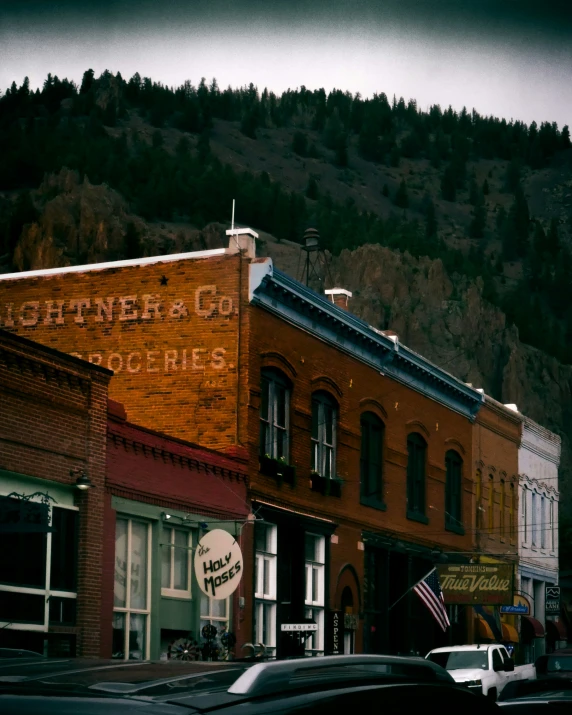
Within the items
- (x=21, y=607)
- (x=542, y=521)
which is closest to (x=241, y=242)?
(x=21, y=607)

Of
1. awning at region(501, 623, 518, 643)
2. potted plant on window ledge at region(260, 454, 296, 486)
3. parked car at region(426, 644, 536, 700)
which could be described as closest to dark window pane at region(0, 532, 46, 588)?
potted plant on window ledge at region(260, 454, 296, 486)

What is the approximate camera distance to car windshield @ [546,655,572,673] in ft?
75.6

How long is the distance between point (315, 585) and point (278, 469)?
3.57 metres

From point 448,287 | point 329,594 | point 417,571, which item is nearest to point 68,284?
point 329,594

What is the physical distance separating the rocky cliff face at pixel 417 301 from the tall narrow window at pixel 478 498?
8226 cm

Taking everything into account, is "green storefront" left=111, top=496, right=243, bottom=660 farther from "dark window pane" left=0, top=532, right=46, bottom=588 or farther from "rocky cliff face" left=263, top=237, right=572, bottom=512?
"rocky cliff face" left=263, top=237, right=572, bottom=512

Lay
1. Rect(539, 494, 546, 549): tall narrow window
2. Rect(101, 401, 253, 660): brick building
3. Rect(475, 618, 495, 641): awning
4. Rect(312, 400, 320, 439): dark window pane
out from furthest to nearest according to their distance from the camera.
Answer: Rect(539, 494, 546, 549): tall narrow window < Rect(475, 618, 495, 641): awning < Rect(312, 400, 320, 439): dark window pane < Rect(101, 401, 253, 660): brick building

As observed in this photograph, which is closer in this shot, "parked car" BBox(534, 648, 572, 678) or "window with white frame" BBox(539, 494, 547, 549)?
"parked car" BBox(534, 648, 572, 678)

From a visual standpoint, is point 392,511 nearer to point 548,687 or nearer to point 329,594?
point 329,594

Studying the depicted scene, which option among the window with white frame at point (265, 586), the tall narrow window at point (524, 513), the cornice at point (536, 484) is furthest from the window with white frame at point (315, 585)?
the tall narrow window at point (524, 513)

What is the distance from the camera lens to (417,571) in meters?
37.5

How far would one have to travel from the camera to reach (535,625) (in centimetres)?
4497

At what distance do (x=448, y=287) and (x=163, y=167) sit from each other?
5862cm

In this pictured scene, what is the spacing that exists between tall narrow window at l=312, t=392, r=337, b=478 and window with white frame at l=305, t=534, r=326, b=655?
68.0 inches
